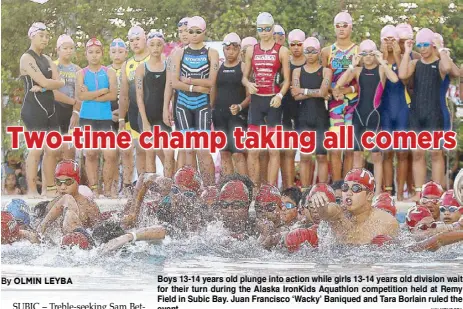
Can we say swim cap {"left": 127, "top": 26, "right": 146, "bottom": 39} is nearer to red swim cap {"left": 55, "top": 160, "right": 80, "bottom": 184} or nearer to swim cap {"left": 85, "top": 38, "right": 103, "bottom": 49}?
swim cap {"left": 85, "top": 38, "right": 103, "bottom": 49}

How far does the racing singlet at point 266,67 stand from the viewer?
10.5 metres

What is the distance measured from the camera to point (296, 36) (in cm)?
1053

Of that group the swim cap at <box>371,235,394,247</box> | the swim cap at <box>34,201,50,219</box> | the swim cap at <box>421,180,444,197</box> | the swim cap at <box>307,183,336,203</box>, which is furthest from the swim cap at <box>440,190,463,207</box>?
the swim cap at <box>34,201,50,219</box>

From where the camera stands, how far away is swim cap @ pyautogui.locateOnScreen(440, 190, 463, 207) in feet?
33.9

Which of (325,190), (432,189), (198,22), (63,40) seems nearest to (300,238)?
(325,190)

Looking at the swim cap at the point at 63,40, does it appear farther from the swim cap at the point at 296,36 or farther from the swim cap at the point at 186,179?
the swim cap at the point at 296,36

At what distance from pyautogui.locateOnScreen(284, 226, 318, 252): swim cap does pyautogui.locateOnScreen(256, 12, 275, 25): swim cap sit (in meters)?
1.52

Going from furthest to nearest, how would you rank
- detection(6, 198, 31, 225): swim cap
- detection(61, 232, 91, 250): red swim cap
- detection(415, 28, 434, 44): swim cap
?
detection(415, 28, 434, 44): swim cap < detection(6, 198, 31, 225): swim cap < detection(61, 232, 91, 250): red swim cap

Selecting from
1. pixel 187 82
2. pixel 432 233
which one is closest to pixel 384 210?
pixel 432 233

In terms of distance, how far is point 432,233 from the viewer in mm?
10094

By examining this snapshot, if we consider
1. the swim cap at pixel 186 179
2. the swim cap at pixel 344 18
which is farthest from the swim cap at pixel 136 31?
the swim cap at pixel 344 18

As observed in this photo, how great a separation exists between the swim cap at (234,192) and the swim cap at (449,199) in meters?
1.40

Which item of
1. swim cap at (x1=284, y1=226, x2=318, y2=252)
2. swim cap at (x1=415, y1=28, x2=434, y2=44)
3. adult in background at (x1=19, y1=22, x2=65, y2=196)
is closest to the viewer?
swim cap at (x1=284, y1=226, x2=318, y2=252)

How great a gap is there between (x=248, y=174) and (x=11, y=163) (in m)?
1.70
